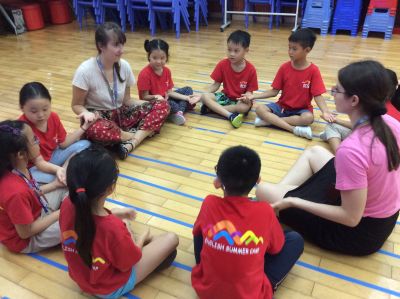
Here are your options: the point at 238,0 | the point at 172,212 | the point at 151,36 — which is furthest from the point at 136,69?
the point at 238,0

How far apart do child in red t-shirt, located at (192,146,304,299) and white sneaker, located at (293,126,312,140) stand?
4.94 feet

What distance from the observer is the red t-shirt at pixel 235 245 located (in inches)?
47.4

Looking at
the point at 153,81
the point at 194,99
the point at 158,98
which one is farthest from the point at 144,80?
the point at 194,99

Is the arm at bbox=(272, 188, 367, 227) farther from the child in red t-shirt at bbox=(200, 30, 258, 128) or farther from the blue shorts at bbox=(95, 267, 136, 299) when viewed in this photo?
the child in red t-shirt at bbox=(200, 30, 258, 128)

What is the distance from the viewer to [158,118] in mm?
2672

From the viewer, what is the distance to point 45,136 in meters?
2.03

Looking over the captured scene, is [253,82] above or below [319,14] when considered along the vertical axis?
below

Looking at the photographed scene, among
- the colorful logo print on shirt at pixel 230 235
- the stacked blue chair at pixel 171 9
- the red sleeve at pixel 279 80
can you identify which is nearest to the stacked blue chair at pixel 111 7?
the stacked blue chair at pixel 171 9

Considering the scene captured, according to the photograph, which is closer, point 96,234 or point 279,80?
point 96,234

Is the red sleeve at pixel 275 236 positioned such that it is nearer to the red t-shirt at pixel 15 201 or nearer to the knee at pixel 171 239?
the knee at pixel 171 239

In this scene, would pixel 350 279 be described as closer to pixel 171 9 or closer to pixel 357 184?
pixel 357 184

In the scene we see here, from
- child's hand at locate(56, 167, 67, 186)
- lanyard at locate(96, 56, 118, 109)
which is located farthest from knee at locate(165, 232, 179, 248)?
lanyard at locate(96, 56, 118, 109)

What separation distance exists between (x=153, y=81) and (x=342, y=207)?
186 centimetres

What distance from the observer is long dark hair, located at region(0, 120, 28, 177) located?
1.45 m
